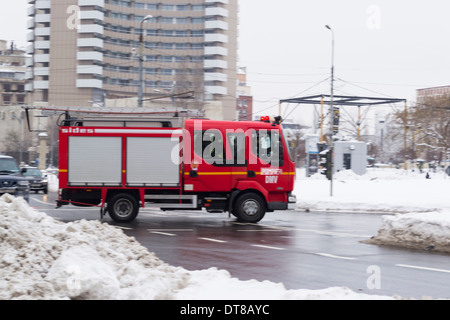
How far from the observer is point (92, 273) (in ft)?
23.2

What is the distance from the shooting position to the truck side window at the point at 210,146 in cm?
1725

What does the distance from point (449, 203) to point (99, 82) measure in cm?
9104

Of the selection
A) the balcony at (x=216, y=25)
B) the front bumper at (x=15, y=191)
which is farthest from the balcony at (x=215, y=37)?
the front bumper at (x=15, y=191)

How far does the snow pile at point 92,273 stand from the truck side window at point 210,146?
809cm

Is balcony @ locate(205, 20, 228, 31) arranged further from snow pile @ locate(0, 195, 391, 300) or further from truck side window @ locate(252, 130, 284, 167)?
snow pile @ locate(0, 195, 391, 300)

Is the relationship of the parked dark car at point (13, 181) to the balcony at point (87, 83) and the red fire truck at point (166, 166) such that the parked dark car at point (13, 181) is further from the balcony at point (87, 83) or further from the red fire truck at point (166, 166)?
the balcony at point (87, 83)

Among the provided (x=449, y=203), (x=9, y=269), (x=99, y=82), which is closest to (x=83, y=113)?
(x=9, y=269)

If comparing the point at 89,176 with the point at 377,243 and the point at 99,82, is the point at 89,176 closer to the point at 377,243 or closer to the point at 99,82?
the point at 377,243

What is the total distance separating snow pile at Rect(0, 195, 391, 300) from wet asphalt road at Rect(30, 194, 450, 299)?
1.45 meters

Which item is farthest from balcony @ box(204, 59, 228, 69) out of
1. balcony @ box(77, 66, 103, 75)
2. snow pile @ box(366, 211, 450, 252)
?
snow pile @ box(366, 211, 450, 252)

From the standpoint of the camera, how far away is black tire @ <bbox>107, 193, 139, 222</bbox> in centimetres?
1725

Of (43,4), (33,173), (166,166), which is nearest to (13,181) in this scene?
(166,166)

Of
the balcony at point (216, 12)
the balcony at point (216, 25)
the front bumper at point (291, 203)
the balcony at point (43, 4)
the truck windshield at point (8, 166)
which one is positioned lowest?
the front bumper at point (291, 203)

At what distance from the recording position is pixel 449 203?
25.0 m
